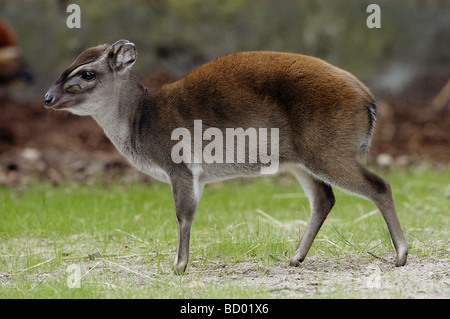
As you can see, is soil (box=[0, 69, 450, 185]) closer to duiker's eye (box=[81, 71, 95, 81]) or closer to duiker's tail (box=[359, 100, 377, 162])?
duiker's eye (box=[81, 71, 95, 81])

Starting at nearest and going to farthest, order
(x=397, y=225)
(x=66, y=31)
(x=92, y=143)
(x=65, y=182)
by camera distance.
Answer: (x=397, y=225) → (x=65, y=182) → (x=92, y=143) → (x=66, y=31)

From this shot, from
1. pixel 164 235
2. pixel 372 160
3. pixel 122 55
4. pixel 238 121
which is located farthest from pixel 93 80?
pixel 372 160

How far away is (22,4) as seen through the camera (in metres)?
11.3

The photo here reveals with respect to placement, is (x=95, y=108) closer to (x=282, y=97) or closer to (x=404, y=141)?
(x=282, y=97)

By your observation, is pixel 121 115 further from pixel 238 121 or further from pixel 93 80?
pixel 238 121

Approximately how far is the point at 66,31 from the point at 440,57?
6837 mm

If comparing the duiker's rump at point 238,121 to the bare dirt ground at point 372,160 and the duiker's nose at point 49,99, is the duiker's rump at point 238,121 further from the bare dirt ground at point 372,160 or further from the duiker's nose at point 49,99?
the bare dirt ground at point 372,160

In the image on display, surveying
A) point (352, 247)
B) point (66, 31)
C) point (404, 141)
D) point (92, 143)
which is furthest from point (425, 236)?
point (66, 31)

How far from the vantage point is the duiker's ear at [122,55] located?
15.7 ft

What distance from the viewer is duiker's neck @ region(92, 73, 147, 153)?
191 inches

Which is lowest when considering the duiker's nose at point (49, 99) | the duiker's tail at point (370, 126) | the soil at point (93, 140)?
the soil at point (93, 140)

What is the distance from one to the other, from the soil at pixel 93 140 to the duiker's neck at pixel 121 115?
3.70 metres

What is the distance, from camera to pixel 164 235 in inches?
217

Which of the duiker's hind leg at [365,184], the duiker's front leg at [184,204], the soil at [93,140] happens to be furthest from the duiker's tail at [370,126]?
the soil at [93,140]
